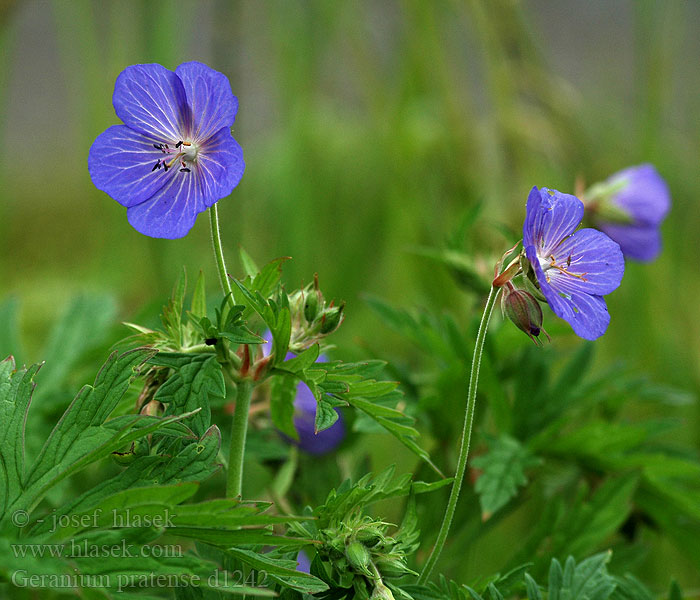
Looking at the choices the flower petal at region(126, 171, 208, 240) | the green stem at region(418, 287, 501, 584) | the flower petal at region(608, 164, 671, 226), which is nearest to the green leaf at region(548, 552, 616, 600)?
the green stem at region(418, 287, 501, 584)

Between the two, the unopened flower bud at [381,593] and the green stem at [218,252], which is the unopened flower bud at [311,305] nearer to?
the green stem at [218,252]

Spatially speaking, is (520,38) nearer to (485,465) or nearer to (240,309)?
(485,465)

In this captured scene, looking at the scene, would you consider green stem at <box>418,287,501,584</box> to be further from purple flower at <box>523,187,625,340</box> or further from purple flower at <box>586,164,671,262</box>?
purple flower at <box>586,164,671,262</box>

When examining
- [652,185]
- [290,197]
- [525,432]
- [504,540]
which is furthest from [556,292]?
[290,197]

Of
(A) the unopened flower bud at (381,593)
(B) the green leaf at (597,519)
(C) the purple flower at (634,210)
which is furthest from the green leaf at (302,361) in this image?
(C) the purple flower at (634,210)

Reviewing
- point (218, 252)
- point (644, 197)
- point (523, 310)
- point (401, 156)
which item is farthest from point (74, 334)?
point (401, 156)

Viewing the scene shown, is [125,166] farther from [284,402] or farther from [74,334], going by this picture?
[74,334]
